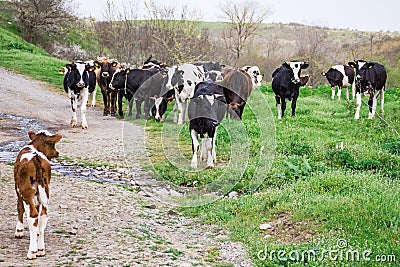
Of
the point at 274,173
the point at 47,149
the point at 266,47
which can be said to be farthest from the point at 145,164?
the point at 266,47

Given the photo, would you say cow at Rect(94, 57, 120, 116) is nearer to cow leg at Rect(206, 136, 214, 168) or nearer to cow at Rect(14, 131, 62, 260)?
cow leg at Rect(206, 136, 214, 168)

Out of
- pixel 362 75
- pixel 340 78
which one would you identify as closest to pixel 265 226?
pixel 362 75

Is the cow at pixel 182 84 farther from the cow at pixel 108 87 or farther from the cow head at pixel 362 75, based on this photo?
the cow head at pixel 362 75

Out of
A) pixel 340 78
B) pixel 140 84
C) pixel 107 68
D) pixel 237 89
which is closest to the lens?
pixel 237 89

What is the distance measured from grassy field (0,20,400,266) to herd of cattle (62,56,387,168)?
659mm

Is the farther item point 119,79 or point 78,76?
point 119,79

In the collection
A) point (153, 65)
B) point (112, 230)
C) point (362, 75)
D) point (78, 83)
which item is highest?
point (362, 75)

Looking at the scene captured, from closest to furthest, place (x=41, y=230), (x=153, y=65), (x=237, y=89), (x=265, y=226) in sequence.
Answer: (x=41, y=230) < (x=265, y=226) < (x=237, y=89) < (x=153, y=65)

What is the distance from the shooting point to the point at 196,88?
42.2 feet

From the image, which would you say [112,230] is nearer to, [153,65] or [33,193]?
[33,193]

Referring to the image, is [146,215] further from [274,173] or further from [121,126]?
[121,126]

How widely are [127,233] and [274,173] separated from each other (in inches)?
149

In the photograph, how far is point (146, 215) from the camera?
27.8ft

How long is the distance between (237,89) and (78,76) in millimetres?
4513
